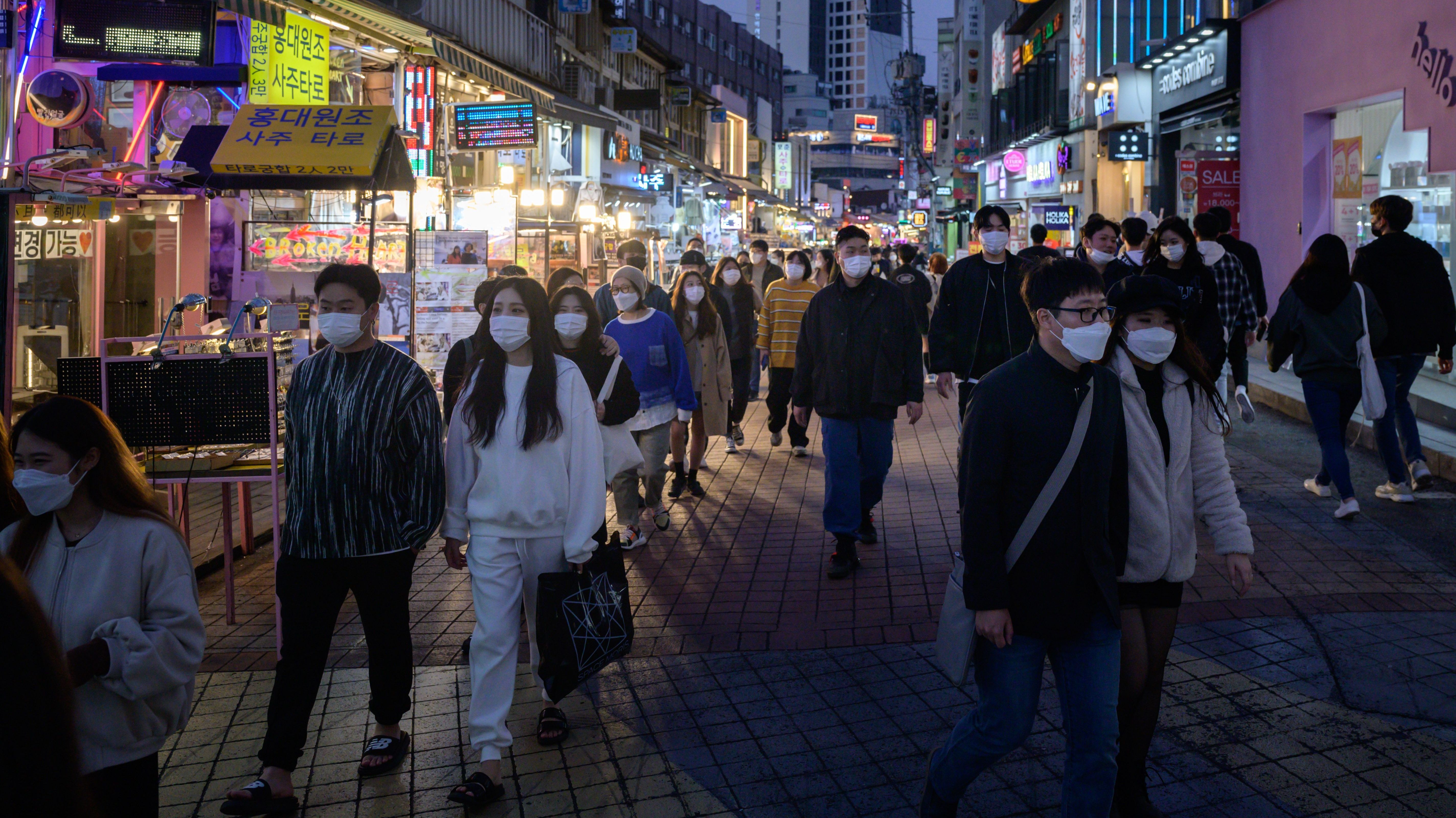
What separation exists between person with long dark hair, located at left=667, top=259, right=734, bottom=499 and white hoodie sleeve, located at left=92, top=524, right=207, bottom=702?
6437 millimetres

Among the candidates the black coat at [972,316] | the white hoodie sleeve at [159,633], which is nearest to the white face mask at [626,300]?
the black coat at [972,316]

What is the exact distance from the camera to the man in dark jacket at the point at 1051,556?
318cm

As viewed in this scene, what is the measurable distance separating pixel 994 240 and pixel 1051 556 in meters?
4.51

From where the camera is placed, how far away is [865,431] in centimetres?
700

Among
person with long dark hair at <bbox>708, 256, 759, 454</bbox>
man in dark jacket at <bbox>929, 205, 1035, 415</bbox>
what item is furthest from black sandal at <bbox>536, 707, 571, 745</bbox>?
person with long dark hair at <bbox>708, 256, 759, 454</bbox>

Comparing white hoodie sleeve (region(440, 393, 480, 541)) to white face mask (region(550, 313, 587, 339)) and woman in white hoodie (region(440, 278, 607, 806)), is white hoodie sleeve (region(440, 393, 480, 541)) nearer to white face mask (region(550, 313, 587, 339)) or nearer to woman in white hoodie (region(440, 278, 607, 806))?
woman in white hoodie (region(440, 278, 607, 806))

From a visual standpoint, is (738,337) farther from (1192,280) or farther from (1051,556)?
(1051,556)

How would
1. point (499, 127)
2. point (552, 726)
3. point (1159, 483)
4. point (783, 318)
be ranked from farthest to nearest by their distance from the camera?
1. point (499, 127)
2. point (783, 318)
3. point (552, 726)
4. point (1159, 483)

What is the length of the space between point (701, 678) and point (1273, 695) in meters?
2.33

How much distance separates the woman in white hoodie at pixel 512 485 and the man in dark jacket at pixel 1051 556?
1567 millimetres

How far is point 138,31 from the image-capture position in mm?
9391

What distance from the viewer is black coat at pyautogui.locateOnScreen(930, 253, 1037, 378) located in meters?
7.48

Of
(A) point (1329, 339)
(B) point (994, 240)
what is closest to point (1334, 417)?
(A) point (1329, 339)

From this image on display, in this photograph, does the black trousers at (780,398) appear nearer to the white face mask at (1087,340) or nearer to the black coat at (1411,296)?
the black coat at (1411,296)
